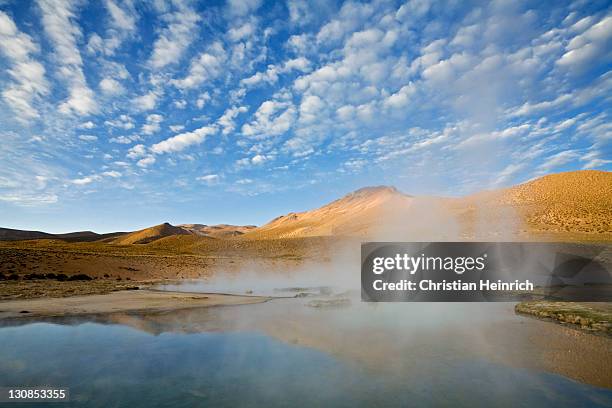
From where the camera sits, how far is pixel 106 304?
49.3 ft

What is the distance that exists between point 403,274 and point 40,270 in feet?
95.1

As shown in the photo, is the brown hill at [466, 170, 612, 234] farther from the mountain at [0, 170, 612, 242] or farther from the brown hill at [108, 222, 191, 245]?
the brown hill at [108, 222, 191, 245]

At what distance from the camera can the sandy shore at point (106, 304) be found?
42.2 feet

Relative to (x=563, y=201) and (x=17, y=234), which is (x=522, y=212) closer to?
(x=563, y=201)

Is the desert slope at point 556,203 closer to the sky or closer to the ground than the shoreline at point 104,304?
closer to the sky

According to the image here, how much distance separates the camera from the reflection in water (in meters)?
5.77

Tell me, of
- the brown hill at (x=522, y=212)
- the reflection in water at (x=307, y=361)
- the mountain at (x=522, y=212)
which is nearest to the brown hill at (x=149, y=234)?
the mountain at (x=522, y=212)

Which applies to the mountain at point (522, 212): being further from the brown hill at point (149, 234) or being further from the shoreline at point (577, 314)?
the brown hill at point (149, 234)

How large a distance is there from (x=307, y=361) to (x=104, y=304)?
1184cm

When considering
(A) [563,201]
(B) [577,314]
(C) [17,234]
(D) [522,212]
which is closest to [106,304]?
(B) [577,314]

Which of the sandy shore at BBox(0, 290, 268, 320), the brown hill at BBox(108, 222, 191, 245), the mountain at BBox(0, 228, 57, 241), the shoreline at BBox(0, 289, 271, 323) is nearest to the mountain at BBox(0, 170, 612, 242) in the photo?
the sandy shore at BBox(0, 290, 268, 320)

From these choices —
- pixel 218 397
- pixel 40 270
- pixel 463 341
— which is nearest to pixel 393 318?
pixel 463 341

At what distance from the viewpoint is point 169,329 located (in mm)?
10500

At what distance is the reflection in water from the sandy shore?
225 centimetres
